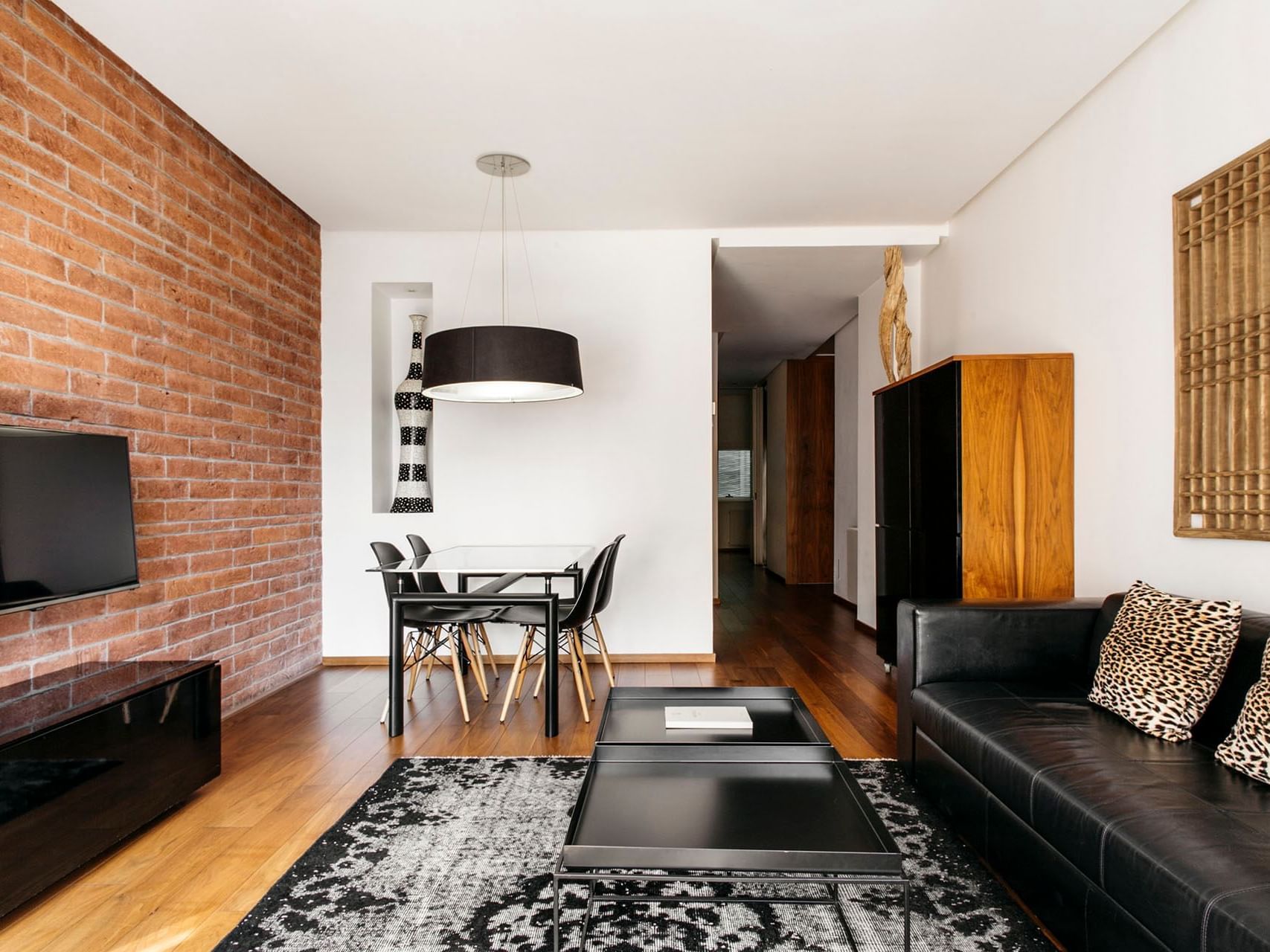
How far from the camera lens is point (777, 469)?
33.0ft

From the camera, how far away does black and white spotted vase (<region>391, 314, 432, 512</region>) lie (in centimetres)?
496

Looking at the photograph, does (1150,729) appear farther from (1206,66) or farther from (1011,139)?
(1011,139)

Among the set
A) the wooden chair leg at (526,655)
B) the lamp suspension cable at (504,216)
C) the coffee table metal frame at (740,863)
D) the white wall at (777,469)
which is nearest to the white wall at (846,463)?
the white wall at (777,469)

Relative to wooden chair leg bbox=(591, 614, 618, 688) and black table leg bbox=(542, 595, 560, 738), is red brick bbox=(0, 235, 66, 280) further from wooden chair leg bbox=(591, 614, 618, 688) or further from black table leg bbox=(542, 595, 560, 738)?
wooden chair leg bbox=(591, 614, 618, 688)

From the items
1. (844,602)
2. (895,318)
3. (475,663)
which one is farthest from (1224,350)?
(844,602)

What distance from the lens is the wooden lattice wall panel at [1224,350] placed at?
2.31m

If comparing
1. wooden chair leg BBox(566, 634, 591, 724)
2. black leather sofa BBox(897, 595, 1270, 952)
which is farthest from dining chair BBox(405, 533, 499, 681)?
black leather sofa BBox(897, 595, 1270, 952)

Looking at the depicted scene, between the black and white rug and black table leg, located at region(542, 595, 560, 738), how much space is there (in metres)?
0.75

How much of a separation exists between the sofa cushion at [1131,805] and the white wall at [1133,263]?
0.82 metres

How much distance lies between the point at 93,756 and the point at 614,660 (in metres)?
3.09

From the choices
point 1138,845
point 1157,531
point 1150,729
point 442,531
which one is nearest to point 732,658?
point 442,531

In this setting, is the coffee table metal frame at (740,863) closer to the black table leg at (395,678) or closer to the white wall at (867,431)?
the black table leg at (395,678)

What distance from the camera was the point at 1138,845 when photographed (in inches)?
58.0

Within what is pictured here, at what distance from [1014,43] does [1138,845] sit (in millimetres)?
2765
